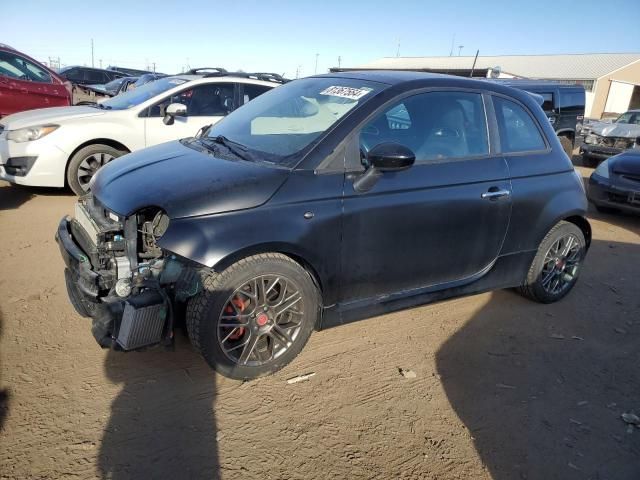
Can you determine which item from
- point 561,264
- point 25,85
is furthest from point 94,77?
point 561,264

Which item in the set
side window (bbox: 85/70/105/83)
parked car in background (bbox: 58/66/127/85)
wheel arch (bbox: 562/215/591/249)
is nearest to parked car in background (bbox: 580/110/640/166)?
wheel arch (bbox: 562/215/591/249)

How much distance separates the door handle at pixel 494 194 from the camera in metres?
3.31

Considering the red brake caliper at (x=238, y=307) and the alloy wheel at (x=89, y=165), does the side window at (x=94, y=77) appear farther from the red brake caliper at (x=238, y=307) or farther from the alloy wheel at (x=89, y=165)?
the red brake caliper at (x=238, y=307)

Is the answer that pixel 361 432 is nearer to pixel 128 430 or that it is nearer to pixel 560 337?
pixel 128 430

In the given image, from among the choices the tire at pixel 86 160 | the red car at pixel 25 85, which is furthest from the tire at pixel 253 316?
the red car at pixel 25 85

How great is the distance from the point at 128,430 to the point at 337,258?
4.80 ft

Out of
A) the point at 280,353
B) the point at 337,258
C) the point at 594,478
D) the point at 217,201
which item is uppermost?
the point at 217,201

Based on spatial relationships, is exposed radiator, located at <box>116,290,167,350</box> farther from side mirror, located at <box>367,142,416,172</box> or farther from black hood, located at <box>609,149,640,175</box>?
black hood, located at <box>609,149,640,175</box>

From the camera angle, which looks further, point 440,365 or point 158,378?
point 440,365

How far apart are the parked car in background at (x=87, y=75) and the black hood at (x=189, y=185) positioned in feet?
65.2

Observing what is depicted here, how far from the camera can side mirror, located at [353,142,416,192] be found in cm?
274

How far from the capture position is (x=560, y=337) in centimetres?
366

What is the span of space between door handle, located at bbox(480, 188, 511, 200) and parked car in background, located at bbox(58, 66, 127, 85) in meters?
20.7

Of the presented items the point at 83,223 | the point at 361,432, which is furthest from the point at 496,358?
the point at 83,223
